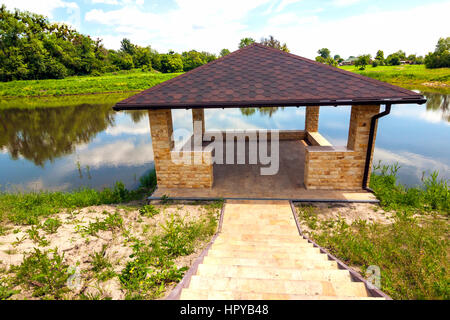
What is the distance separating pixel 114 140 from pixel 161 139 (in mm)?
10480

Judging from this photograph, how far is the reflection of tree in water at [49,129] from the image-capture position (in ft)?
44.8

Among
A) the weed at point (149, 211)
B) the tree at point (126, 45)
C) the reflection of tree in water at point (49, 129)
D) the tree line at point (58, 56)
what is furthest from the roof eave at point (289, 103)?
the tree at point (126, 45)

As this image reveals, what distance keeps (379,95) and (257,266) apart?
5.28 m

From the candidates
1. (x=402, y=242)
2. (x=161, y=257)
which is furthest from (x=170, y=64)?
(x=402, y=242)

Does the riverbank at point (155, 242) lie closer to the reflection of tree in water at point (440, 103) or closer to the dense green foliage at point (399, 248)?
the dense green foliage at point (399, 248)

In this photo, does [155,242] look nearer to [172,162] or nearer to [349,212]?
[172,162]

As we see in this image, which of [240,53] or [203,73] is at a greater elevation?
[240,53]

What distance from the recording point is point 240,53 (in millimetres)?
8414

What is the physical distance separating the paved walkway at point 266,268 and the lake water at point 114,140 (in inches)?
232

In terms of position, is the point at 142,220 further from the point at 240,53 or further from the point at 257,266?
the point at 240,53

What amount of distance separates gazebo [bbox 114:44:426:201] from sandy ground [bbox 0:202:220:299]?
37.4 inches

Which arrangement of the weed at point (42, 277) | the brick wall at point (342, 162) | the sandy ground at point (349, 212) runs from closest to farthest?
1. the weed at point (42, 277)
2. the sandy ground at point (349, 212)
3. the brick wall at point (342, 162)

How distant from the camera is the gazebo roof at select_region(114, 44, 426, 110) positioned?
593 cm
